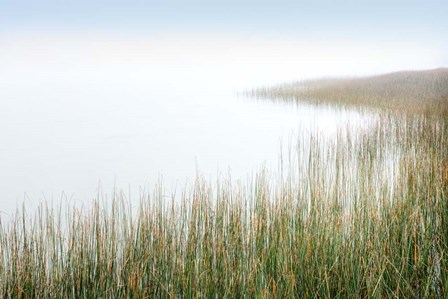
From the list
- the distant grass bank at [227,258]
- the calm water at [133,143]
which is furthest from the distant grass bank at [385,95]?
the distant grass bank at [227,258]

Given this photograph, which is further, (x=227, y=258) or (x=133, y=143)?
(x=133, y=143)

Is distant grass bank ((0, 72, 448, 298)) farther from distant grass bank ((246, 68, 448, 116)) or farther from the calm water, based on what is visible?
distant grass bank ((246, 68, 448, 116))

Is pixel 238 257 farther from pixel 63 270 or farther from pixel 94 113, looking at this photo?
pixel 94 113

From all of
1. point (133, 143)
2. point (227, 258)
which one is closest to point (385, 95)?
point (133, 143)

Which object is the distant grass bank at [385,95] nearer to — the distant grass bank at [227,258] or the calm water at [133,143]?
the calm water at [133,143]

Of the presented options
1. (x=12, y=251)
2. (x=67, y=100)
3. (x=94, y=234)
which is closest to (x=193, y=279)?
(x=94, y=234)

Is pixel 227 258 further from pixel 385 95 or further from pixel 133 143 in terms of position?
pixel 385 95

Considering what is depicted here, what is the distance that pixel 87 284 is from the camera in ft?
7.48

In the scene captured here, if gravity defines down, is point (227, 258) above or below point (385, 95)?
below

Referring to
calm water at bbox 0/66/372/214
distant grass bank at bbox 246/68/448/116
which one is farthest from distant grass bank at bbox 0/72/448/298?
distant grass bank at bbox 246/68/448/116

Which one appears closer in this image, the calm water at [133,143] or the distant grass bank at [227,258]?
the distant grass bank at [227,258]

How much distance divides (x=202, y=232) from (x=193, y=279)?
1.27ft

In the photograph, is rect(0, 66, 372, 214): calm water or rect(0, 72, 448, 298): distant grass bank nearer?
rect(0, 72, 448, 298): distant grass bank

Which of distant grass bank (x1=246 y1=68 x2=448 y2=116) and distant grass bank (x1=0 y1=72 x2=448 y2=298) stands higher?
distant grass bank (x1=246 y1=68 x2=448 y2=116)
